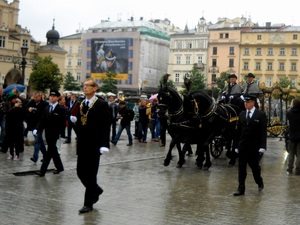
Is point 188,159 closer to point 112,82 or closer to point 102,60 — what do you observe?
point 112,82

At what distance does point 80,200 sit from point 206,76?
8482 centimetres

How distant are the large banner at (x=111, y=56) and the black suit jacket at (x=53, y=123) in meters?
83.1

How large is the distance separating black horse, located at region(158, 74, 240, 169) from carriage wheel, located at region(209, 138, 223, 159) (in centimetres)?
175

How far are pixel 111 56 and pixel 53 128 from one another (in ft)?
279

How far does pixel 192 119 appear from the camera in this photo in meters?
13.3

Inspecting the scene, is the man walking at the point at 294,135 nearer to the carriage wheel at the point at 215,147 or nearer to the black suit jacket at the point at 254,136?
the carriage wheel at the point at 215,147

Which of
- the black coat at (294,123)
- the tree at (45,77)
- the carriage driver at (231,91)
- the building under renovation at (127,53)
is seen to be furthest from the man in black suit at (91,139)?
the building under renovation at (127,53)

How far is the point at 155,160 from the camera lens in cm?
1484

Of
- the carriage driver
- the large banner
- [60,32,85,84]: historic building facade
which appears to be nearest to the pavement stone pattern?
the carriage driver

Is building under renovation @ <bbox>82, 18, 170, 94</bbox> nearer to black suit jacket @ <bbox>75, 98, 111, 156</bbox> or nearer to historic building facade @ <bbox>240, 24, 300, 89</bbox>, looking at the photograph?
historic building facade @ <bbox>240, 24, 300, 89</bbox>

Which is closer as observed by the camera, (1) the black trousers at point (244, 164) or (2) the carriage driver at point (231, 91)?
(1) the black trousers at point (244, 164)

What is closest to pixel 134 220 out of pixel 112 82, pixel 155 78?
pixel 112 82

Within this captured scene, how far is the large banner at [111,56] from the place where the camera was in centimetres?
9544

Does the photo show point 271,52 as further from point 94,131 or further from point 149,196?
point 94,131
